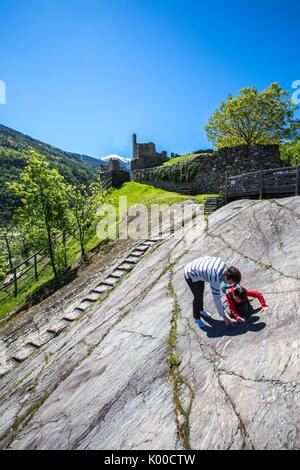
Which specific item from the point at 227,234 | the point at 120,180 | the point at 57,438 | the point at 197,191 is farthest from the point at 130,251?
the point at 120,180

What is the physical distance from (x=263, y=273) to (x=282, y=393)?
13.0 ft

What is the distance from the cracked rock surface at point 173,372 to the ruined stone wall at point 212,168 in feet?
41.0

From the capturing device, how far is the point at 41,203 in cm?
1788

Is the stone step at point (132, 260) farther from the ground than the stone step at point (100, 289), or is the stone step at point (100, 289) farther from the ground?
the stone step at point (132, 260)

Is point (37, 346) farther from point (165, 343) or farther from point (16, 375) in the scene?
point (165, 343)

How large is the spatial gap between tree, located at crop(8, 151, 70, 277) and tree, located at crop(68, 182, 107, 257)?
22.2 inches

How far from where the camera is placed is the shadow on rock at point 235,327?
18.9ft

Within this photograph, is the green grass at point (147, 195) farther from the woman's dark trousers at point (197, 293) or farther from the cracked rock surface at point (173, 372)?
the woman's dark trousers at point (197, 293)

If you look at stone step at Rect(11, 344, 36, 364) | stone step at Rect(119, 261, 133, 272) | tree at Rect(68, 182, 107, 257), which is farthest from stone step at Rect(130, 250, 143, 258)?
stone step at Rect(11, 344, 36, 364)

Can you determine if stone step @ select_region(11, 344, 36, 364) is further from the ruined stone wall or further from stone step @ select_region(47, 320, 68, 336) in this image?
the ruined stone wall

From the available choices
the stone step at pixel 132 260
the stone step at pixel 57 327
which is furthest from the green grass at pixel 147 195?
the stone step at pixel 57 327

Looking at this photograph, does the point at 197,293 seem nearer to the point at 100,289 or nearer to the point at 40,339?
the point at 100,289

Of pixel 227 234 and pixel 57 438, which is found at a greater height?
pixel 227 234

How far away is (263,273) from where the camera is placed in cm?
778
